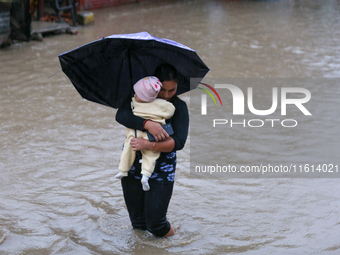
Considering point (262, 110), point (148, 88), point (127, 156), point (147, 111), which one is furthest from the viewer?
point (262, 110)

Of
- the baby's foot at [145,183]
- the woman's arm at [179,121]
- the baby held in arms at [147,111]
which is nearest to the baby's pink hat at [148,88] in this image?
the baby held in arms at [147,111]

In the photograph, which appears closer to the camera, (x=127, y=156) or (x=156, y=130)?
(x=156, y=130)

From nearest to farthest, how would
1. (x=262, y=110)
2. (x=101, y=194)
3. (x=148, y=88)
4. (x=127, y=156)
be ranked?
1. (x=148, y=88)
2. (x=127, y=156)
3. (x=101, y=194)
4. (x=262, y=110)

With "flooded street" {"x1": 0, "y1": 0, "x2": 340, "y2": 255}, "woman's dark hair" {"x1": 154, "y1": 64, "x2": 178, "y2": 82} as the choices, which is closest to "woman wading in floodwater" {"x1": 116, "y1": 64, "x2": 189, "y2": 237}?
"woman's dark hair" {"x1": 154, "y1": 64, "x2": 178, "y2": 82}

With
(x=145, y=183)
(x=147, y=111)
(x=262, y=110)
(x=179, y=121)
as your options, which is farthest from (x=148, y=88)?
(x=262, y=110)

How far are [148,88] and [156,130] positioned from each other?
10.9 inches

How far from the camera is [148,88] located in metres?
2.50

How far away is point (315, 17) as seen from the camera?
1518cm

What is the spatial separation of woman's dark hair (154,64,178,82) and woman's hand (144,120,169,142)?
0.95 ft

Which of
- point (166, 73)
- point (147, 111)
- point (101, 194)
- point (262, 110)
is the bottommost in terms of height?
point (262, 110)

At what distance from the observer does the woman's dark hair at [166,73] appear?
8.59 ft

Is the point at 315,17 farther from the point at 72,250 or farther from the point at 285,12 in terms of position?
the point at 72,250

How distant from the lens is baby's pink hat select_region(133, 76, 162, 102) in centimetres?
251

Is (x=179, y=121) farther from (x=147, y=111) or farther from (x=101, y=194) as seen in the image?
(x=101, y=194)
